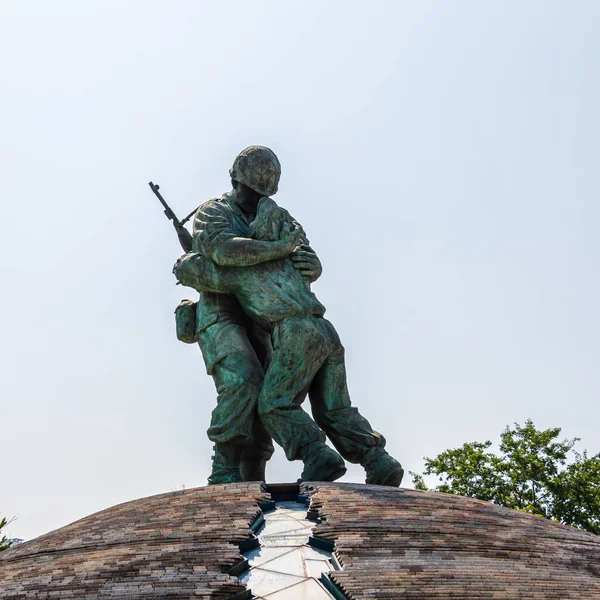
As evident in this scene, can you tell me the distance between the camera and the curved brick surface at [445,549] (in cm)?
496

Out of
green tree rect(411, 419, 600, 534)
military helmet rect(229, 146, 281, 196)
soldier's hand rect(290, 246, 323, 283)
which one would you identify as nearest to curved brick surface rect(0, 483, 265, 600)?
soldier's hand rect(290, 246, 323, 283)

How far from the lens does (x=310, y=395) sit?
9.15 metres

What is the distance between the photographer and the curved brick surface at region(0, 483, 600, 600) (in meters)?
4.98

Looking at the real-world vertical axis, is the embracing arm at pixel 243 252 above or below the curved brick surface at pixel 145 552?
above

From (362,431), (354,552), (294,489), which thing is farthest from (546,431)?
(354,552)

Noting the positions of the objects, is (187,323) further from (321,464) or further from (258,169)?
(321,464)

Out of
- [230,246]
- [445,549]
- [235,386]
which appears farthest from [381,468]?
[445,549]

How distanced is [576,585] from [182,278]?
547 cm

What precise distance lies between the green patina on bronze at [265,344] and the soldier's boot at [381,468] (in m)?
0.01

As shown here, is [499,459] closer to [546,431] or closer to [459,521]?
[546,431]

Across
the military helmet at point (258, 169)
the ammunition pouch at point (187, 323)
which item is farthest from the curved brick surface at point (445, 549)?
the military helmet at point (258, 169)

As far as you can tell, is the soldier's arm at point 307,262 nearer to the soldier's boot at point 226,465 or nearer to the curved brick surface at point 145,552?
the soldier's boot at point 226,465

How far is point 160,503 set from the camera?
23.4ft

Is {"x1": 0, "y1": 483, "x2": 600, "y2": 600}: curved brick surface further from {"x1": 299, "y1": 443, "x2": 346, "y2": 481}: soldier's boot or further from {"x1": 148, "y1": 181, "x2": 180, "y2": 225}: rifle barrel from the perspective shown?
{"x1": 148, "y1": 181, "x2": 180, "y2": 225}: rifle barrel
